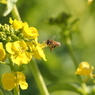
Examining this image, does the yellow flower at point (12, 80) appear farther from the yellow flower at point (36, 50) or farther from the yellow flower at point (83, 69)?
the yellow flower at point (83, 69)

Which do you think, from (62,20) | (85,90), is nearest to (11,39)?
(85,90)

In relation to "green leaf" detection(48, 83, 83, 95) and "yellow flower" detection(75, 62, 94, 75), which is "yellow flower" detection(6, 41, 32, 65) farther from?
"green leaf" detection(48, 83, 83, 95)

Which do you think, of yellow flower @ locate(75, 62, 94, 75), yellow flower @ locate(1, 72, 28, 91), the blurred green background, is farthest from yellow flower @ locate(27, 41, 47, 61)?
the blurred green background

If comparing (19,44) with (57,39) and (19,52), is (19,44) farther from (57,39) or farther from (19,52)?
(57,39)

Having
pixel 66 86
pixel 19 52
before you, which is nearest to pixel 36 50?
pixel 19 52

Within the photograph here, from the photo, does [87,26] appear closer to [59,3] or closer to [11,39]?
[59,3]

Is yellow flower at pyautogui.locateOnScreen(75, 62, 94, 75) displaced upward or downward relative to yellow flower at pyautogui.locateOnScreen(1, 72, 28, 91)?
upward
